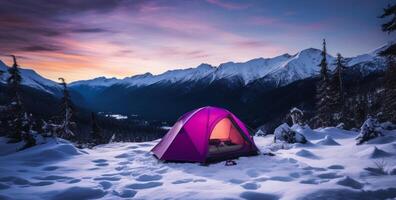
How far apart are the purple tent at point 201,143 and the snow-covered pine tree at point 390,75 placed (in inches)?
509

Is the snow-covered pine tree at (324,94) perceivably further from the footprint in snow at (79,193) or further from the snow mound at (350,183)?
the footprint in snow at (79,193)

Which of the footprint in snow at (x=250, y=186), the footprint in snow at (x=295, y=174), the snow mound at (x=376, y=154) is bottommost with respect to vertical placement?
the footprint in snow at (x=250, y=186)

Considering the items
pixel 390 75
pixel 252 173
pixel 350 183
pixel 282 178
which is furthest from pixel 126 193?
pixel 390 75

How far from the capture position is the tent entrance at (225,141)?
466 inches

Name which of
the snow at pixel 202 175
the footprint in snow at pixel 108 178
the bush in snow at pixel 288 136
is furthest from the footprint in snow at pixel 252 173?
the bush in snow at pixel 288 136

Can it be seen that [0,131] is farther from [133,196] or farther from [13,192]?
[133,196]

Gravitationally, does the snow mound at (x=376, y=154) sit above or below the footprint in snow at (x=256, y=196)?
above

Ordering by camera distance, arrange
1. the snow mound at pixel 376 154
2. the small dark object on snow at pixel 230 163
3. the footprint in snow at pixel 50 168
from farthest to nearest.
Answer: the small dark object on snow at pixel 230 163, the footprint in snow at pixel 50 168, the snow mound at pixel 376 154

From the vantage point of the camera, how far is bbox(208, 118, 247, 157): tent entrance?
38.8 feet

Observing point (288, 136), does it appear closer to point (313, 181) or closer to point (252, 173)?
point (252, 173)

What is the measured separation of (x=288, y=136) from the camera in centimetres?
1429

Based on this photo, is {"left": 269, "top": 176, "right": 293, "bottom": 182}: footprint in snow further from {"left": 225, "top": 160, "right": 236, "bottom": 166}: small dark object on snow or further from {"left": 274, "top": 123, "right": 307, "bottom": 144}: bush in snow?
{"left": 274, "top": 123, "right": 307, "bottom": 144}: bush in snow

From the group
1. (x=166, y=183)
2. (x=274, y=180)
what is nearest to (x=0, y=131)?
(x=166, y=183)

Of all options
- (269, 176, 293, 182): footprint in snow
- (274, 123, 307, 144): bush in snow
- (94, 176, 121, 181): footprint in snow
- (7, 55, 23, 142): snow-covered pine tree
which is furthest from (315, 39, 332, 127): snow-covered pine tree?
(7, 55, 23, 142): snow-covered pine tree
